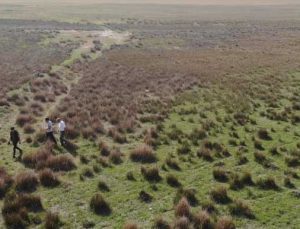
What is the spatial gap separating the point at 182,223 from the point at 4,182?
8146mm

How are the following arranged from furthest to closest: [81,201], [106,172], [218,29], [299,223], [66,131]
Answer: [218,29] → [66,131] → [106,172] → [81,201] → [299,223]

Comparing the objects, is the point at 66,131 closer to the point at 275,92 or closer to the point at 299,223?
the point at 299,223

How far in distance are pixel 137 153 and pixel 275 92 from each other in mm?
21980

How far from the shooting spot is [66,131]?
28578 millimetres

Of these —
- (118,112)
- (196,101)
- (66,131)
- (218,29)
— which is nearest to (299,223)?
Answer: (66,131)

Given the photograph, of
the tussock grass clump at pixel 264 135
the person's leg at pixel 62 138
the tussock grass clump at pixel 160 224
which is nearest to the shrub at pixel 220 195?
the tussock grass clump at pixel 160 224

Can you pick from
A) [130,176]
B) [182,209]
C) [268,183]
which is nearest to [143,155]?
[130,176]

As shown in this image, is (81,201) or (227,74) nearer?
(81,201)

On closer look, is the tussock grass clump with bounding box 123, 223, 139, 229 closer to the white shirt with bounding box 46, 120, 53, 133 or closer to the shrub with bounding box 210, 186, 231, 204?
the shrub with bounding box 210, 186, 231, 204

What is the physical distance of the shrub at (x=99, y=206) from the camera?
1747 centimetres

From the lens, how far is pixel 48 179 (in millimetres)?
20266

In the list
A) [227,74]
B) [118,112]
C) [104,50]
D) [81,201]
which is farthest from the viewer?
[104,50]

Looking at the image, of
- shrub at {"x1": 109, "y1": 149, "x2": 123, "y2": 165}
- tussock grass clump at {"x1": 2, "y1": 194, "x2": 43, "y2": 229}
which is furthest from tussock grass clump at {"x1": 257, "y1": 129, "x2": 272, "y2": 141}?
tussock grass clump at {"x1": 2, "y1": 194, "x2": 43, "y2": 229}

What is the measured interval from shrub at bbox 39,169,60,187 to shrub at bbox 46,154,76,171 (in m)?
1.39
